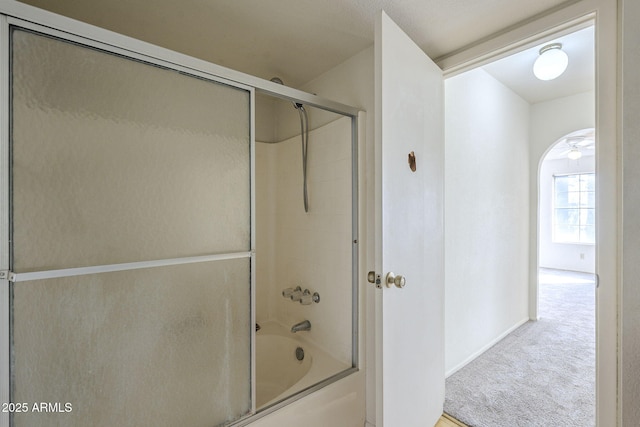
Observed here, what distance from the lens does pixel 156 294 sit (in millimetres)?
1112

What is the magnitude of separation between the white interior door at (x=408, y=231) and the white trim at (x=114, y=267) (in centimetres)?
68

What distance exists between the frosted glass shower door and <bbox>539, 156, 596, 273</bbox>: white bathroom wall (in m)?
6.81

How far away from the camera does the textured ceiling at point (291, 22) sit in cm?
142

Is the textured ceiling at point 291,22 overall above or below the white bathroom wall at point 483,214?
above

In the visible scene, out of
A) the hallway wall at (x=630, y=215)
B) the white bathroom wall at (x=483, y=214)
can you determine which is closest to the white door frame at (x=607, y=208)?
the hallway wall at (x=630, y=215)

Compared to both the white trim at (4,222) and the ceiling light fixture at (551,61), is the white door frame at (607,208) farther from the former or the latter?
the white trim at (4,222)

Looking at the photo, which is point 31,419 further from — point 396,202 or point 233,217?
point 396,202

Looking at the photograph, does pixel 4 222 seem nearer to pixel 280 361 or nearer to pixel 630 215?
pixel 280 361

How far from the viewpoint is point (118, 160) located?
3.35ft

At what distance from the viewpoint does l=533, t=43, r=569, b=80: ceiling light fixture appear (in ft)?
7.06

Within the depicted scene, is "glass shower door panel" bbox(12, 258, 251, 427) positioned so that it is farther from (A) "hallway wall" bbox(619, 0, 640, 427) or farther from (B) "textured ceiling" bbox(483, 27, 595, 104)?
(B) "textured ceiling" bbox(483, 27, 595, 104)

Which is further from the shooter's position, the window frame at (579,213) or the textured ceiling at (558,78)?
the window frame at (579,213)

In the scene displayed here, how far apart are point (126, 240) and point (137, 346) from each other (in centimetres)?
39

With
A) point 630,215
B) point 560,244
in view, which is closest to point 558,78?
point 630,215
